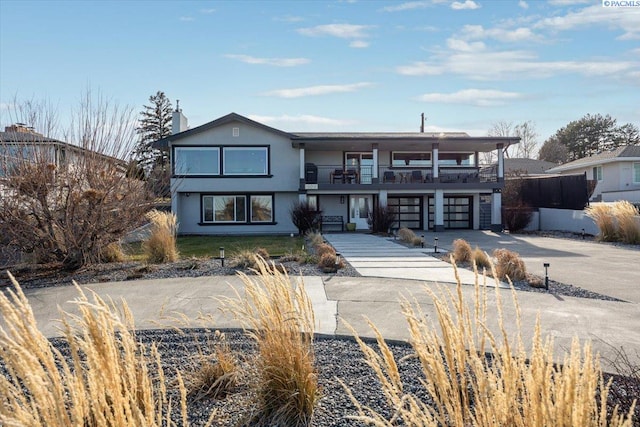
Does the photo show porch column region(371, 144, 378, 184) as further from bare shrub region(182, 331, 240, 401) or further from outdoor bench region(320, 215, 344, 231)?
bare shrub region(182, 331, 240, 401)

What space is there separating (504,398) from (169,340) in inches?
162

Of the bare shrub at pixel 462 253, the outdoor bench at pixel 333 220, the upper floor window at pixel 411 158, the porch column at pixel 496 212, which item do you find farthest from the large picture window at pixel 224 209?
the bare shrub at pixel 462 253

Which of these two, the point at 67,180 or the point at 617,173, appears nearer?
the point at 67,180

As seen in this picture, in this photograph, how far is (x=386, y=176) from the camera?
22.4 meters

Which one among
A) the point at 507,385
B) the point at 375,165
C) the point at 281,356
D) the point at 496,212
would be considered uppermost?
the point at 375,165

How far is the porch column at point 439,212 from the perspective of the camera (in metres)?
22.1

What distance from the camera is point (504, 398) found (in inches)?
63.8

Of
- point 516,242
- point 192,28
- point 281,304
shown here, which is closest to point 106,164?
point 192,28

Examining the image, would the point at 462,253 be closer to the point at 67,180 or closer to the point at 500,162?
the point at 67,180

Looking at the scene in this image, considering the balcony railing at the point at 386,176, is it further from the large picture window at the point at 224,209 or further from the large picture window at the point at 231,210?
the large picture window at the point at 224,209

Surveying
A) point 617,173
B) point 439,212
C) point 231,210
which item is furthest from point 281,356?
point 617,173

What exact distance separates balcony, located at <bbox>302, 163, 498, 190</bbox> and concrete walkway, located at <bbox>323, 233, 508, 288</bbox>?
649cm

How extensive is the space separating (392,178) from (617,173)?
767 inches

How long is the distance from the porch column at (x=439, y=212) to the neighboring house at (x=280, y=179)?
51 mm
